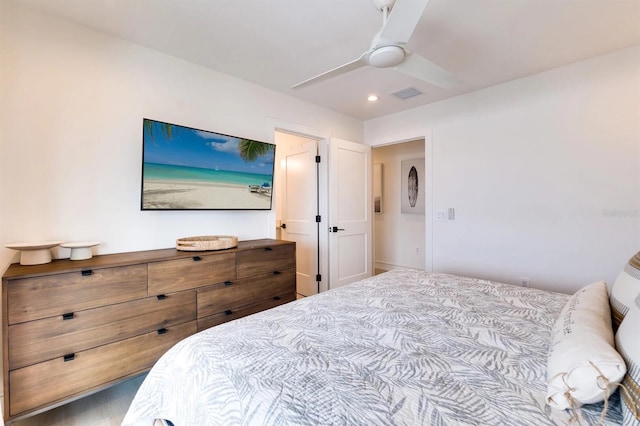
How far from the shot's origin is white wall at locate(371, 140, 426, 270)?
197 inches

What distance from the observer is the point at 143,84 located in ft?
7.45

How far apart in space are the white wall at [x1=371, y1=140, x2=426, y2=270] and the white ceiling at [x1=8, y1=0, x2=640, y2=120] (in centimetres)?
248

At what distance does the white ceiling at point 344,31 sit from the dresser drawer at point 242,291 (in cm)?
195

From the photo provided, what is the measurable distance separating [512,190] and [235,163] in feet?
9.40

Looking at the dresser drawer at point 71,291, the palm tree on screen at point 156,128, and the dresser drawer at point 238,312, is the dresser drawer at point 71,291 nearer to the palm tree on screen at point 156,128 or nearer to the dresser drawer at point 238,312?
the dresser drawer at point 238,312

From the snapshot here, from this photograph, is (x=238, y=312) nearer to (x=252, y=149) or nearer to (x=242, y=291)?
(x=242, y=291)

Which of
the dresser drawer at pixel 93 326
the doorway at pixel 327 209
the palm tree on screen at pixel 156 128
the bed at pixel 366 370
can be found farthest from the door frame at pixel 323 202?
the bed at pixel 366 370

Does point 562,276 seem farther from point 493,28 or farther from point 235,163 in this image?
point 235,163

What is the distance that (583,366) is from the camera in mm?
701

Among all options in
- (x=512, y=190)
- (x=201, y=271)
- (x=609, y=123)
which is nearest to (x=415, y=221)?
(x=512, y=190)

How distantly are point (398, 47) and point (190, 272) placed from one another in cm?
204

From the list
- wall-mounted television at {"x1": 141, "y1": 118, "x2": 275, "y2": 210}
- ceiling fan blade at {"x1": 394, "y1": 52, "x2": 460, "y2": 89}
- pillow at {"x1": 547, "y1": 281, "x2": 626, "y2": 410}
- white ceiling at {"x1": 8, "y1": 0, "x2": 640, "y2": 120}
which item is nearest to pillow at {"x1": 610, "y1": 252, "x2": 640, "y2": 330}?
pillow at {"x1": 547, "y1": 281, "x2": 626, "y2": 410}

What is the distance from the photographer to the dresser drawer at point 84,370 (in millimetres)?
1458

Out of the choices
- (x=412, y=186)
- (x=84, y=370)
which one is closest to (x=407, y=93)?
(x=412, y=186)
